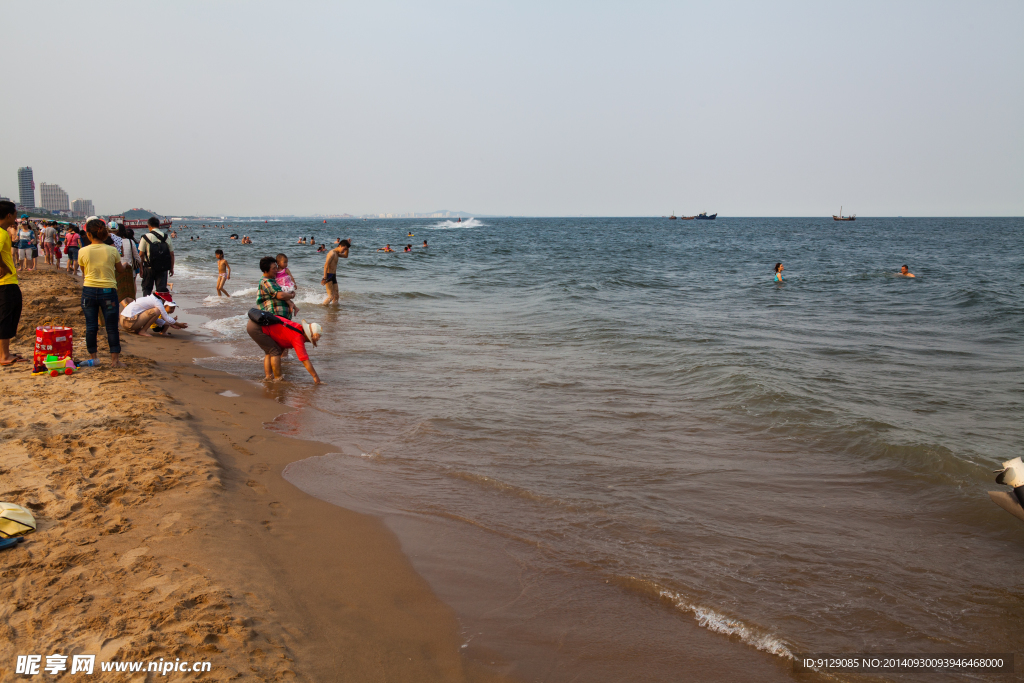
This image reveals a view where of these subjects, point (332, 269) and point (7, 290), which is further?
point (332, 269)

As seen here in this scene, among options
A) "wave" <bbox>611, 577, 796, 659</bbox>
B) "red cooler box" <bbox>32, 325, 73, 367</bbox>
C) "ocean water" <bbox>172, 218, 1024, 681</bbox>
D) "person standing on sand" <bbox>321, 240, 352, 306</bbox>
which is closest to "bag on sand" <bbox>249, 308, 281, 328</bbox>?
"ocean water" <bbox>172, 218, 1024, 681</bbox>

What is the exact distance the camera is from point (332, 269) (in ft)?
49.5

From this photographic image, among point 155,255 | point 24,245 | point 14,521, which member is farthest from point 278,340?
point 24,245

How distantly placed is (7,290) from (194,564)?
5.29m

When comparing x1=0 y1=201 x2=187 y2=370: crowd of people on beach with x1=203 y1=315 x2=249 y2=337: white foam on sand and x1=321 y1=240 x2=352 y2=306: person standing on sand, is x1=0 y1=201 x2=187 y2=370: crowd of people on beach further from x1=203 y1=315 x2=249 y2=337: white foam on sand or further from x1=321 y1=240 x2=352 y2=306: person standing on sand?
x1=321 y1=240 x2=352 y2=306: person standing on sand

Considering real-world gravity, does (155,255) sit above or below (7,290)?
above

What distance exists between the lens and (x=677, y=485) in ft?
16.0

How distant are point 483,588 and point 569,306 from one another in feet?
42.9

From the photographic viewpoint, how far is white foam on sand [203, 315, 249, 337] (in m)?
11.1

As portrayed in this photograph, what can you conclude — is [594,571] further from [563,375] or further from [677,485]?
[563,375]

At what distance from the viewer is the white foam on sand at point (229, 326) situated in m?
11.1

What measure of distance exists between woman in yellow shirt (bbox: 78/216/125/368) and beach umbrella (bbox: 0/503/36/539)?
4143 mm

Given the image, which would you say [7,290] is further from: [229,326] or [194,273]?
[194,273]

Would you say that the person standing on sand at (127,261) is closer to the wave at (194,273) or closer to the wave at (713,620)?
the wave at (713,620)
